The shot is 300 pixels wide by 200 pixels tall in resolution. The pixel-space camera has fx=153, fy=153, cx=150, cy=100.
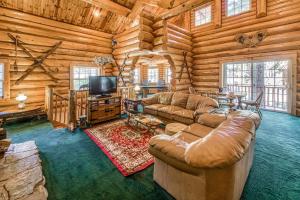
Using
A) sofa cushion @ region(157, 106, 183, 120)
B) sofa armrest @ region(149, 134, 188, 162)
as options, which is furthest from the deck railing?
sofa armrest @ region(149, 134, 188, 162)

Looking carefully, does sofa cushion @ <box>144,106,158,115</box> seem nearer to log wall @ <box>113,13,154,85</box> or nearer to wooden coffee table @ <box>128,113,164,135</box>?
wooden coffee table @ <box>128,113,164,135</box>

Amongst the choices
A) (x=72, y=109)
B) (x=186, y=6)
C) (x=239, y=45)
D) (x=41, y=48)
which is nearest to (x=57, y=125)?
(x=72, y=109)

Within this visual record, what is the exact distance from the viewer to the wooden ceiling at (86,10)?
5458mm

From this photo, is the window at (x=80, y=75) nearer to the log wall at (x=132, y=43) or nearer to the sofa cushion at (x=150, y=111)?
the log wall at (x=132, y=43)

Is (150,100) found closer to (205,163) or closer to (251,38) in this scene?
(205,163)

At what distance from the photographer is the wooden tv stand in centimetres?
485

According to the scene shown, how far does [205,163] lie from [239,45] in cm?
735

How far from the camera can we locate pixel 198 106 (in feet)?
14.4

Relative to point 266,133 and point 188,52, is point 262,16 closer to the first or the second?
point 188,52

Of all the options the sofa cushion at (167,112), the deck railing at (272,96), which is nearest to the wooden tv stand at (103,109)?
the sofa cushion at (167,112)

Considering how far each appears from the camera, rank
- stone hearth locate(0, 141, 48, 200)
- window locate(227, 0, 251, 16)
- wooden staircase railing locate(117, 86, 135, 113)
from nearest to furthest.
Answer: stone hearth locate(0, 141, 48, 200), wooden staircase railing locate(117, 86, 135, 113), window locate(227, 0, 251, 16)

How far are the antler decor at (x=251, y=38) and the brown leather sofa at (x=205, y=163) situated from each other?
615 centimetres

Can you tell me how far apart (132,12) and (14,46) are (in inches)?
186

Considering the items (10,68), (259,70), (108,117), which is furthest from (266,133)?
(10,68)
